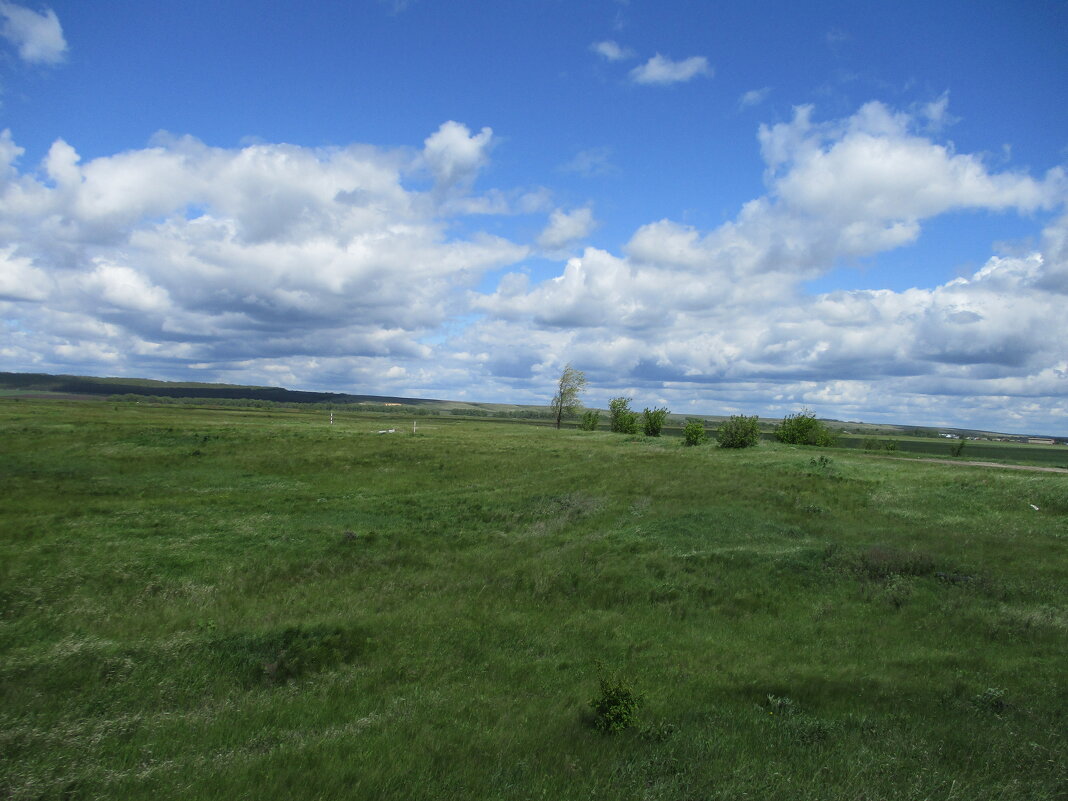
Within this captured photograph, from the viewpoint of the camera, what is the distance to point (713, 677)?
1173cm

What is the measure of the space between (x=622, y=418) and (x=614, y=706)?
9556 centimetres

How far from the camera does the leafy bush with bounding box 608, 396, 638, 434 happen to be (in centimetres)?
10203

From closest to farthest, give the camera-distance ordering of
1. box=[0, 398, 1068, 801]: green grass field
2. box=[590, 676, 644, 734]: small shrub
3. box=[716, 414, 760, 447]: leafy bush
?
box=[0, 398, 1068, 801]: green grass field → box=[590, 676, 644, 734]: small shrub → box=[716, 414, 760, 447]: leafy bush

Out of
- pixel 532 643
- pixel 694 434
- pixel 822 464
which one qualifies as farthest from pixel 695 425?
pixel 532 643

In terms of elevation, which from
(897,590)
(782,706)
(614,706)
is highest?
(897,590)

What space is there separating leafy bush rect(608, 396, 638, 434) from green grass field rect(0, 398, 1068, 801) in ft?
235

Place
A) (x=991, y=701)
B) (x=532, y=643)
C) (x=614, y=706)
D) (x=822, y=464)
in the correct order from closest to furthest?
(x=614, y=706) → (x=991, y=701) → (x=532, y=643) → (x=822, y=464)

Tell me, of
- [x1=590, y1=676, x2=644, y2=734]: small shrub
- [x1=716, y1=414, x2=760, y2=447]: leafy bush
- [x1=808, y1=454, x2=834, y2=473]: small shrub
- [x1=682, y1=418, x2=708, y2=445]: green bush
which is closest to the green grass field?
[x1=590, y1=676, x2=644, y2=734]: small shrub

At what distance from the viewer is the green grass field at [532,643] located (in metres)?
8.05

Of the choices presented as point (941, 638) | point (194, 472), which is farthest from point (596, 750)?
point (194, 472)

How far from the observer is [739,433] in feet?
196

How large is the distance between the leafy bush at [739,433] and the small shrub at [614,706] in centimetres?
5355

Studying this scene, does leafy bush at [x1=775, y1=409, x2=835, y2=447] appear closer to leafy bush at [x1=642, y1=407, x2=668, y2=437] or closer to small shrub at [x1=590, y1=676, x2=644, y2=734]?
leafy bush at [x1=642, y1=407, x2=668, y2=437]

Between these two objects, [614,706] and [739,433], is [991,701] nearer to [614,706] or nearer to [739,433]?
[614,706]
